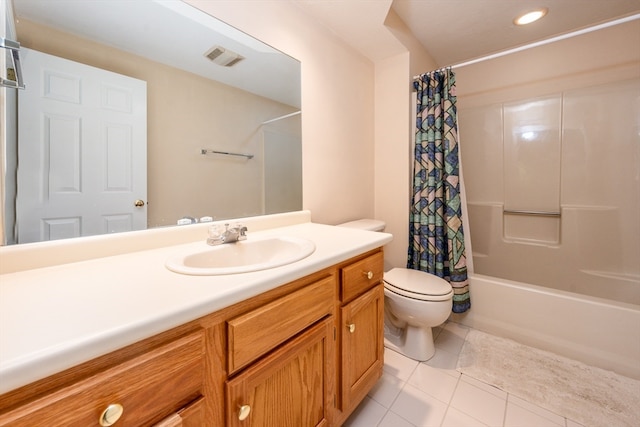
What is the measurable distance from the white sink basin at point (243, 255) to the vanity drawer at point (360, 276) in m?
0.18

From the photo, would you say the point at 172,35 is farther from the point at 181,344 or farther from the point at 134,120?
the point at 181,344

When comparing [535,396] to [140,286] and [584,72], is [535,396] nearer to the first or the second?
[140,286]

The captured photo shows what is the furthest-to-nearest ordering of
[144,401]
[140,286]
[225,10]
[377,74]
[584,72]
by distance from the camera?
[377,74] < [584,72] < [225,10] < [140,286] < [144,401]

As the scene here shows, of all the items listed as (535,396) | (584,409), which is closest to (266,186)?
(535,396)

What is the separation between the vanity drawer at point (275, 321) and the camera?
0.61 m

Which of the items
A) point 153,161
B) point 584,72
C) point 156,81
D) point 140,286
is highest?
point 584,72

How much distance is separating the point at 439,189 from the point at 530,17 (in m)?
1.35

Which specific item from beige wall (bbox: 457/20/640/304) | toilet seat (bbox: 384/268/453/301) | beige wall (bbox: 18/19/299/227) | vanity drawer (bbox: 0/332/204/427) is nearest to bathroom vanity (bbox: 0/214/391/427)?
vanity drawer (bbox: 0/332/204/427)

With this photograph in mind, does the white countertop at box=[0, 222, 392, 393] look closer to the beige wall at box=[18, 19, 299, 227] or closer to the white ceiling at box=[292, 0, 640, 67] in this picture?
the beige wall at box=[18, 19, 299, 227]

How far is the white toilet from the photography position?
1417mm

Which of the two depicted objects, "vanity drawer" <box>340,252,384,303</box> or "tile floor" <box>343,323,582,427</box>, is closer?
"vanity drawer" <box>340,252,384,303</box>

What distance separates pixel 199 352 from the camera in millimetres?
542

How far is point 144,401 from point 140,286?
0.79ft

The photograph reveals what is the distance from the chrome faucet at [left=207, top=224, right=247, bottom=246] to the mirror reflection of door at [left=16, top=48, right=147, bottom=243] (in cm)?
24
